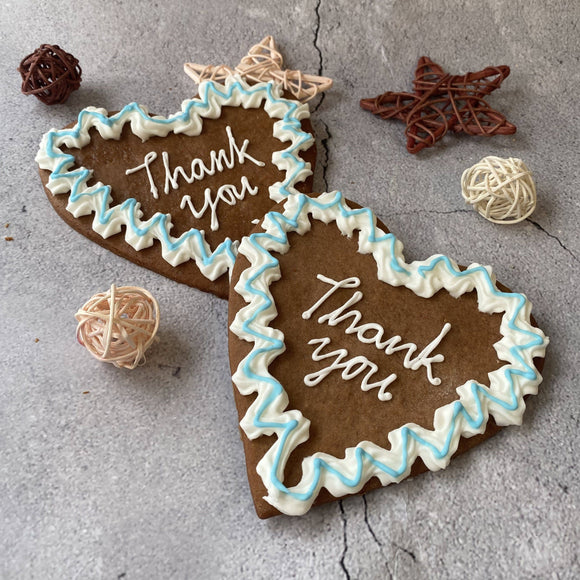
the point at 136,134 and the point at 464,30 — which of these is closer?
the point at 136,134

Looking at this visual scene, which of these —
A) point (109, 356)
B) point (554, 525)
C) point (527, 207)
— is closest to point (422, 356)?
point (554, 525)

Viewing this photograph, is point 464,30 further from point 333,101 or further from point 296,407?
point 296,407

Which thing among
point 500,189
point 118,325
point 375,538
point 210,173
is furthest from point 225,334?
point 500,189

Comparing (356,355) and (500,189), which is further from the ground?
(500,189)

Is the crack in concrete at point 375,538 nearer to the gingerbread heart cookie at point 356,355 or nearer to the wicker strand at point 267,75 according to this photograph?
the gingerbread heart cookie at point 356,355

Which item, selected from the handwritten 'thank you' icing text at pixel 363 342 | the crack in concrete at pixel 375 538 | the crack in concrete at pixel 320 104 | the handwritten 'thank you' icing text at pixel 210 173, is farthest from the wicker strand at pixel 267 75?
the crack in concrete at pixel 375 538

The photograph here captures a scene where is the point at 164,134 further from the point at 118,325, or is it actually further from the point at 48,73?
the point at 118,325
